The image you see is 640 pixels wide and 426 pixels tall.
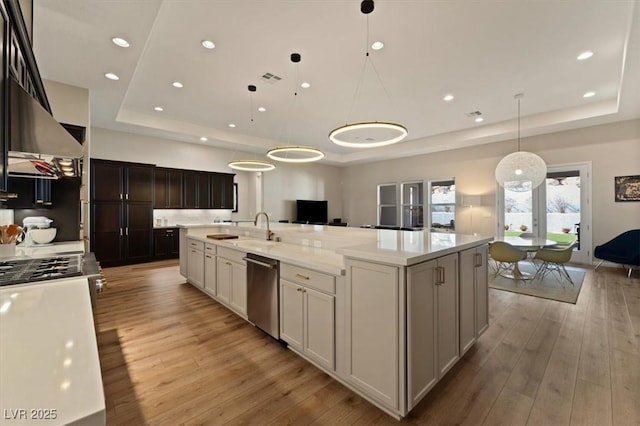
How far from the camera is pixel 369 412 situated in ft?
5.85

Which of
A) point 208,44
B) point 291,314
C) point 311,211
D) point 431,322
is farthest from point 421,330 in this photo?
point 311,211

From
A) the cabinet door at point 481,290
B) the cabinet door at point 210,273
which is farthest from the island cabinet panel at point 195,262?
the cabinet door at point 481,290

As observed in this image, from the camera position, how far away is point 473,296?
2463mm

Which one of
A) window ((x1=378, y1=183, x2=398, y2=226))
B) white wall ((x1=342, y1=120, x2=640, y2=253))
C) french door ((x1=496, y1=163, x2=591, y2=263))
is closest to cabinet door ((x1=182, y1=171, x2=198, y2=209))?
white wall ((x1=342, y1=120, x2=640, y2=253))

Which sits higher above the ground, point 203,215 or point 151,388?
point 203,215

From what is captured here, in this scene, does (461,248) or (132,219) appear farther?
(132,219)

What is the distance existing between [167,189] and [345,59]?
5.39 meters

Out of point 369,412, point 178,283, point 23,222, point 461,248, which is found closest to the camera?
point 369,412

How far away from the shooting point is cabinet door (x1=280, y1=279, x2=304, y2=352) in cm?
235

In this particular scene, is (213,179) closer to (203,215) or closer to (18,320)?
(203,215)

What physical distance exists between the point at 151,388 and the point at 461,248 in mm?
2598

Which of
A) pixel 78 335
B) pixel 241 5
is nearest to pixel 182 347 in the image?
pixel 78 335

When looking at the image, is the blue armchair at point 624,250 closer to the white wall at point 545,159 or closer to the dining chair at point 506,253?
the white wall at point 545,159

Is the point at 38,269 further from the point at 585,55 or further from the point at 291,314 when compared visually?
the point at 585,55
